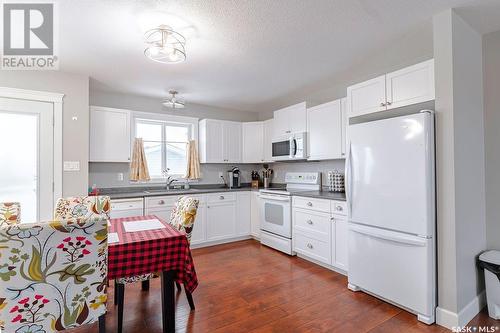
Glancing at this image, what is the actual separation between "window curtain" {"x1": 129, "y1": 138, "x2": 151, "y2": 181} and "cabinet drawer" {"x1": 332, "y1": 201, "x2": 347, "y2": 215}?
9.31 feet

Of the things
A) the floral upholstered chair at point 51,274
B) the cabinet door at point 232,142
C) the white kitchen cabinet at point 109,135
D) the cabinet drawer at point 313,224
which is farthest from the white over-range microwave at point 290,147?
the floral upholstered chair at point 51,274

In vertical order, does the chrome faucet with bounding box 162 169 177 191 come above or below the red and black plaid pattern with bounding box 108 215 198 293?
above

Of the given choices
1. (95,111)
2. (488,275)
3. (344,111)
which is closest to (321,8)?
Answer: (344,111)

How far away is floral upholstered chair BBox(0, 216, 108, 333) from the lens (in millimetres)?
1221

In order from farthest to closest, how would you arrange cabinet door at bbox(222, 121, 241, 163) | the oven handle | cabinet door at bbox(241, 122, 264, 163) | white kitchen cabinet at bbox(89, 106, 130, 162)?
cabinet door at bbox(241, 122, 264, 163), cabinet door at bbox(222, 121, 241, 163), the oven handle, white kitchen cabinet at bbox(89, 106, 130, 162)

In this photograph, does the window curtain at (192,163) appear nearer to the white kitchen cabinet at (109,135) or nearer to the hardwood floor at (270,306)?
the white kitchen cabinet at (109,135)

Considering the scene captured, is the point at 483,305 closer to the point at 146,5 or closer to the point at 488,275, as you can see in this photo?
the point at 488,275

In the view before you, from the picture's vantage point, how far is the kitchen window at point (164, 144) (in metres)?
4.22

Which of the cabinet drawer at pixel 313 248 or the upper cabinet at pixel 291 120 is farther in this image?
the upper cabinet at pixel 291 120

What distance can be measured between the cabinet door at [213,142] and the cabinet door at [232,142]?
0.08 m

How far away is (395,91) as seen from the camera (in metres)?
2.36

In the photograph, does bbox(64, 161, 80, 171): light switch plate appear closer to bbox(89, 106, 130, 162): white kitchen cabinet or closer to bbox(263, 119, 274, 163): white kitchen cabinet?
bbox(89, 106, 130, 162): white kitchen cabinet

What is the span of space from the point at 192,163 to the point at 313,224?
2366mm

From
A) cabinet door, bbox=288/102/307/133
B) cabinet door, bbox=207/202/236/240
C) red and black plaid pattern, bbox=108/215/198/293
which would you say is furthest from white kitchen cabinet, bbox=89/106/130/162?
cabinet door, bbox=288/102/307/133
